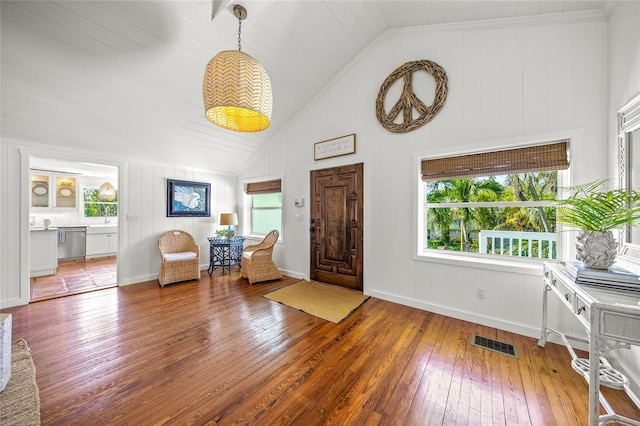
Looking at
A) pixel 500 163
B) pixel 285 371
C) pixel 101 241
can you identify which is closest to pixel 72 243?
pixel 101 241

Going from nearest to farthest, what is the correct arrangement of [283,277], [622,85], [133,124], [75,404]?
[75,404] < [622,85] < [133,124] < [283,277]

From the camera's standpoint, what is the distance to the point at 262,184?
16.1 feet

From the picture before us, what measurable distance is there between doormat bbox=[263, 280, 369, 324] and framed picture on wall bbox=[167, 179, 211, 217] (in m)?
2.52

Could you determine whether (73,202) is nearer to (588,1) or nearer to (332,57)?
(332,57)

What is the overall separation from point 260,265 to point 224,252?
1064 mm

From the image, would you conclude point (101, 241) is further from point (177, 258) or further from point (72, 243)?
point (177, 258)

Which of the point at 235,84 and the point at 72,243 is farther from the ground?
the point at 235,84

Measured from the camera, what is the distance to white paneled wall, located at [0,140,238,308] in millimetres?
2906

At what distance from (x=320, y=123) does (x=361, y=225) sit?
1827 millimetres

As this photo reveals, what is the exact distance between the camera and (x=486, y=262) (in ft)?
8.25

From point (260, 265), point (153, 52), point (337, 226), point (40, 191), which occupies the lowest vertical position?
point (260, 265)

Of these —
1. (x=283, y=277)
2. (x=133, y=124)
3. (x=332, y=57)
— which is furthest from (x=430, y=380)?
(x=133, y=124)

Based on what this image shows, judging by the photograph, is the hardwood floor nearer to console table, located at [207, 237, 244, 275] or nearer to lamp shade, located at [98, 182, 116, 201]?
console table, located at [207, 237, 244, 275]

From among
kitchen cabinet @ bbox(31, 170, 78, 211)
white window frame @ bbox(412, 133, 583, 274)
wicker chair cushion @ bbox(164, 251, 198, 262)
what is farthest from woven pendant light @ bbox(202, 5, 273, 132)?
kitchen cabinet @ bbox(31, 170, 78, 211)
